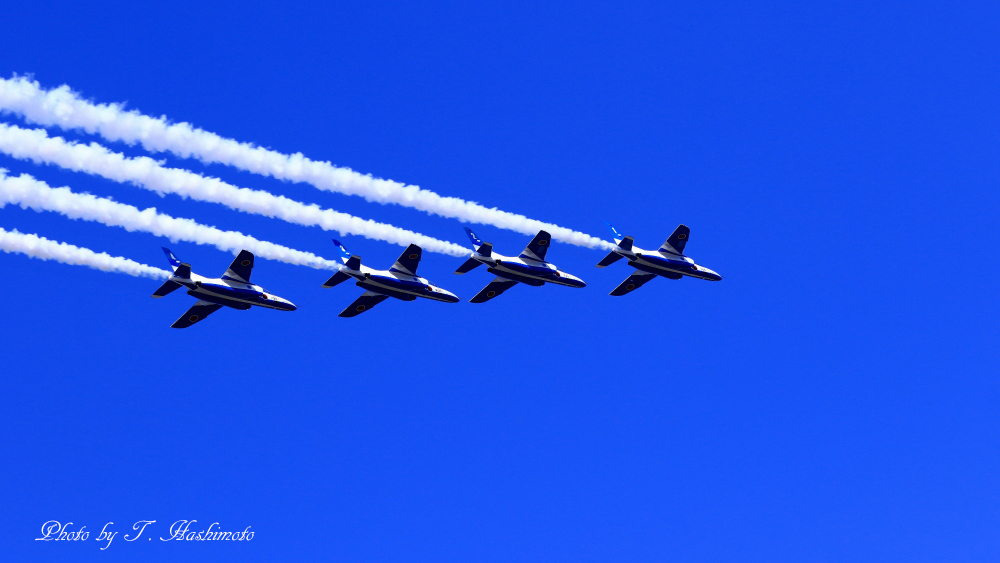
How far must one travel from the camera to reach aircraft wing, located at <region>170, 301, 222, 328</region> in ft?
201

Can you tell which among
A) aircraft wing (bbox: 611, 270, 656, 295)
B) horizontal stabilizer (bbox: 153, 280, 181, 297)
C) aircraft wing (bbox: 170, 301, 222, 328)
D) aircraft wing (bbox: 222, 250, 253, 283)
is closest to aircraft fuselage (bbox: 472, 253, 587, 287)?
aircraft wing (bbox: 611, 270, 656, 295)

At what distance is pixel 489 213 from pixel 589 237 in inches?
239

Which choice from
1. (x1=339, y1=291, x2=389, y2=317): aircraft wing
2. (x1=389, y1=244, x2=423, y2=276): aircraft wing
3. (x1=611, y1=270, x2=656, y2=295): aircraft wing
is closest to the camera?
(x1=389, y1=244, x2=423, y2=276): aircraft wing

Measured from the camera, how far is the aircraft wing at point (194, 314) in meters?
61.4

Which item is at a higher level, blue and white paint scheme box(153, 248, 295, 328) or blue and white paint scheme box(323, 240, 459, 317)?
blue and white paint scheme box(323, 240, 459, 317)

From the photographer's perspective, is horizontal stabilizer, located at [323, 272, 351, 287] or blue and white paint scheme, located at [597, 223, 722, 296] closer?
horizontal stabilizer, located at [323, 272, 351, 287]

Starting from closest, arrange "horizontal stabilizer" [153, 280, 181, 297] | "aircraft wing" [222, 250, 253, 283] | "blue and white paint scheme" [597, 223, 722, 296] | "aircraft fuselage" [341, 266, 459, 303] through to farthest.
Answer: "horizontal stabilizer" [153, 280, 181, 297] → "aircraft wing" [222, 250, 253, 283] → "aircraft fuselage" [341, 266, 459, 303] → "blue and white paint scheme" [597, 223, 722, 296]

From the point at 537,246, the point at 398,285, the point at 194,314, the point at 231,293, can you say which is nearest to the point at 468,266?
A: the point at 537,246

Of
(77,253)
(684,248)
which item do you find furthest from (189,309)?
(684,248)

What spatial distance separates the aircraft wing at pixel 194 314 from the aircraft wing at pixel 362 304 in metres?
6.30

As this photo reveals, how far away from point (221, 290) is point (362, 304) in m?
7.83

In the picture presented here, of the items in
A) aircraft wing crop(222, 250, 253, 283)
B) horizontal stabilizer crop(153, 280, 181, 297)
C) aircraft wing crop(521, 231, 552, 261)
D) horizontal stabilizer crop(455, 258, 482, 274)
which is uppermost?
aircraft wing crop(521, 231, 552, 261)

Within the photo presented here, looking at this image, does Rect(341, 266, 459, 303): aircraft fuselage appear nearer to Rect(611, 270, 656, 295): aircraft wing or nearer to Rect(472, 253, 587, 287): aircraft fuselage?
Rect(472, 253, 587, 287): aircraft fuselage

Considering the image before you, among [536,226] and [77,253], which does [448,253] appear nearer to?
[536,226]
